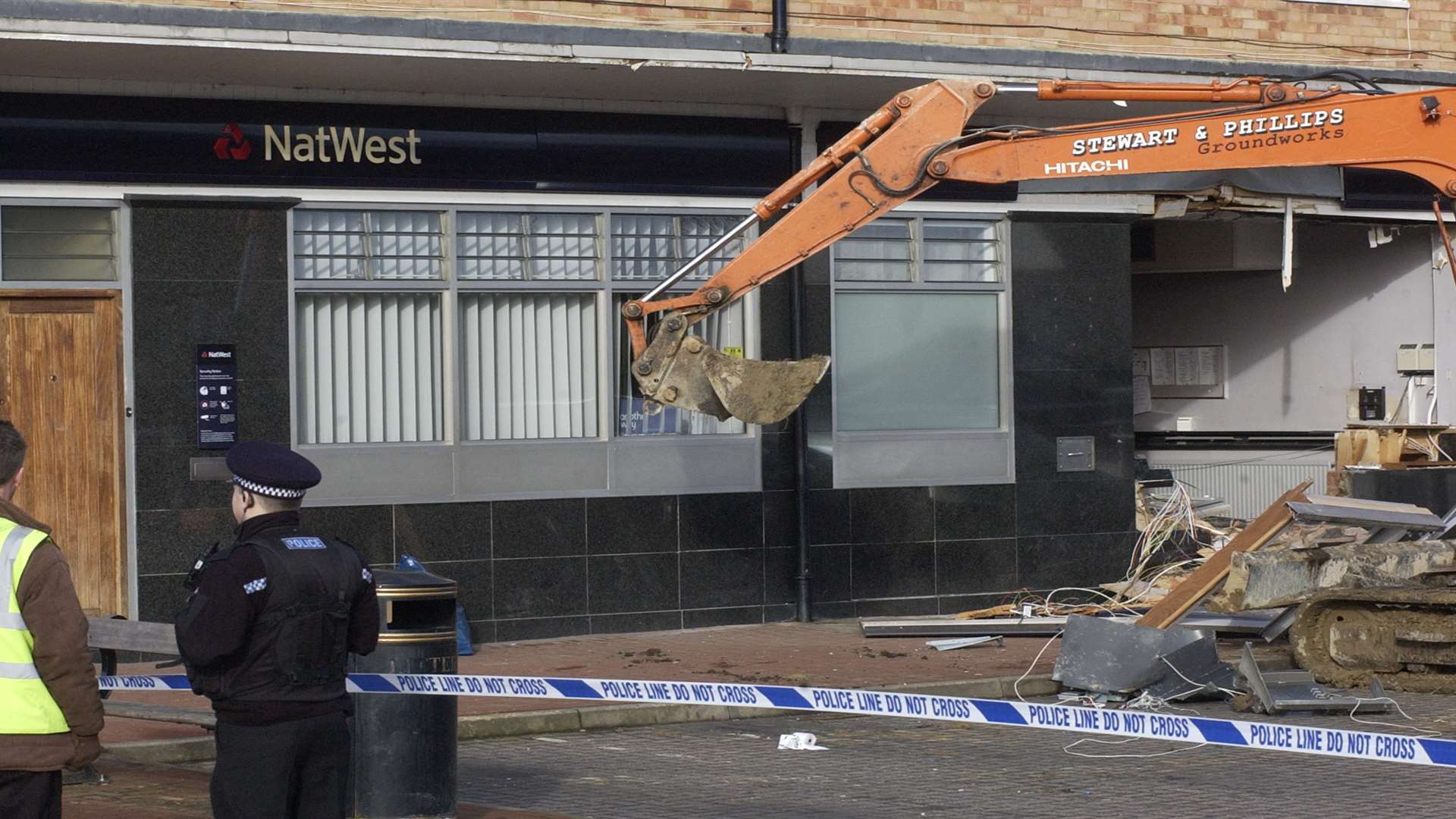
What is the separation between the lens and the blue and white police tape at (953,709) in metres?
5.77

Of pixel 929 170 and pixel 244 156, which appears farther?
pixel 244 156

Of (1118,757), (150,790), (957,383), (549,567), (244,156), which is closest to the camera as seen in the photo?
(150,790)

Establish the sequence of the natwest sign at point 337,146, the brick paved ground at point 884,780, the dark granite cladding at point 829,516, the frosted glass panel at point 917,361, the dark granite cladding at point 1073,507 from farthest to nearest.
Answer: the dark granite cladding at point 1073,507
the frosted glass panel at point 917,361
the dark granite cladding at point 829,516
the natwest sign at point 337,146
the brick paved ground at point 884,780

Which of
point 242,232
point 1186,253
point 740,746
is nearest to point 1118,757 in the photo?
point 740,746

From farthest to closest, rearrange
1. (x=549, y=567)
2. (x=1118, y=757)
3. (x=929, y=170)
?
1. (x=549, y=567)
2. (x=929, y=170)
3. (x=1118, y=757)

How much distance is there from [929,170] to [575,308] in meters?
4.01

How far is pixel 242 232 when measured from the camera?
1258 centimetres

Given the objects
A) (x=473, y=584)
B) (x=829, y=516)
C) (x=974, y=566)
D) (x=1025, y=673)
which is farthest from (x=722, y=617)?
(x=1025, y=673)

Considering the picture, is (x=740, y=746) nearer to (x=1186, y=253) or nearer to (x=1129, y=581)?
(x=1129, y=581)

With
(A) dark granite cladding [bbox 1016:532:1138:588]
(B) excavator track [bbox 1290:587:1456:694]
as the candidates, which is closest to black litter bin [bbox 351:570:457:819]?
(B) excavator track [bbox 1290:587:1456:694]

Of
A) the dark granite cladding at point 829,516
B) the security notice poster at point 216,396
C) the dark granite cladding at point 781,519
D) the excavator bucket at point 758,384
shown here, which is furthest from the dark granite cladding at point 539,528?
the excavator bucket at point 758,384

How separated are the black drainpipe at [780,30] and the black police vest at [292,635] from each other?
27.2ft

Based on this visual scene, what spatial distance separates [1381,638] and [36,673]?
28.4ft

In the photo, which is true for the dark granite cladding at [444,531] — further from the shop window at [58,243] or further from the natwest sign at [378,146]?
the shop window at [58,243]
